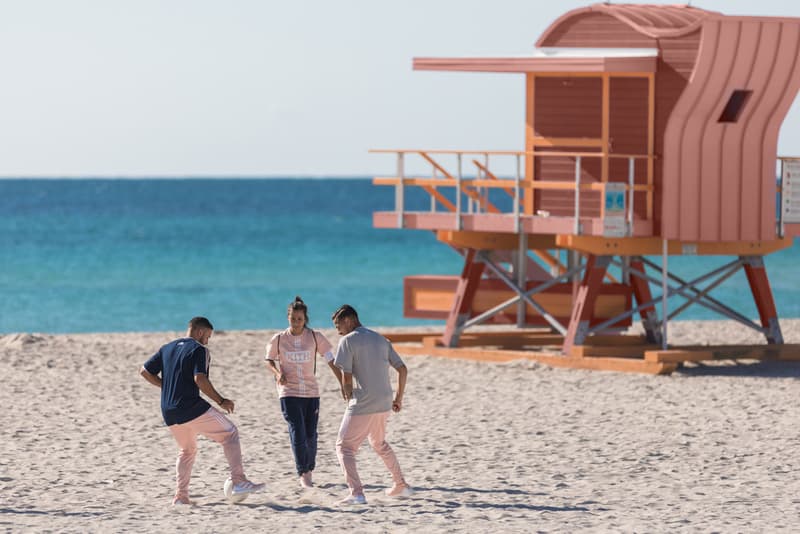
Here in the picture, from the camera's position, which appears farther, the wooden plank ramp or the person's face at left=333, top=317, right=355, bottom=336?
the wooden plank ramp

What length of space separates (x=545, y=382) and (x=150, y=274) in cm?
4687

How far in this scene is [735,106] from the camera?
2081 cm

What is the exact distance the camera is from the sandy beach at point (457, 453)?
12047mm

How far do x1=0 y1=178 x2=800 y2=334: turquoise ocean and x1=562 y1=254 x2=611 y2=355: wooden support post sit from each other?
1979 centimetres

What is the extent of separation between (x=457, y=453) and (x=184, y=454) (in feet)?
11.7

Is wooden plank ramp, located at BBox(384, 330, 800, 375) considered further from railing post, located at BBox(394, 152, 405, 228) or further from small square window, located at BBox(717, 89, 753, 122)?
small square window, located at BBox(717, 89, 753, 122)

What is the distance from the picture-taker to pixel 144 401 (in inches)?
727

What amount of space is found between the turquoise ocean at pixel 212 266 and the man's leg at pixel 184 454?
28587 mm

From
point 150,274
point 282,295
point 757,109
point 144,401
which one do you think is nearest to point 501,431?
point 144,401

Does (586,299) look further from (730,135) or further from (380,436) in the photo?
(380,436)

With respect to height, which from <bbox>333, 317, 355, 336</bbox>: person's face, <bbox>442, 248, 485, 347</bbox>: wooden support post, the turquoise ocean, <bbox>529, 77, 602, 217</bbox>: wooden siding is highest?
<bbox>529, 77, 602, 217</bbox>: wooden siding

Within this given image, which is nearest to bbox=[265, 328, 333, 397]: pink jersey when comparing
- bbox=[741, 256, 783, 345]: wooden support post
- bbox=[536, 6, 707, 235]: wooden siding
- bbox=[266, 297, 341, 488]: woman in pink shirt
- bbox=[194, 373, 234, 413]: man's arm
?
bbox=[266, 297, 341, 488]: woman in pink shirt

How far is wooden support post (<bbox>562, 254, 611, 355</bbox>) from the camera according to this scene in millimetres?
21359

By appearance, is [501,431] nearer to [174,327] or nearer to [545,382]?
[545,382]
